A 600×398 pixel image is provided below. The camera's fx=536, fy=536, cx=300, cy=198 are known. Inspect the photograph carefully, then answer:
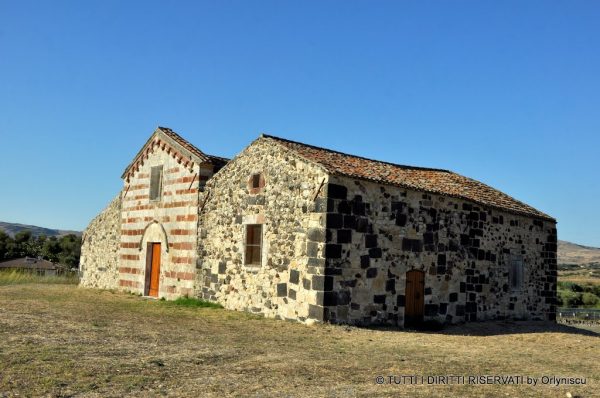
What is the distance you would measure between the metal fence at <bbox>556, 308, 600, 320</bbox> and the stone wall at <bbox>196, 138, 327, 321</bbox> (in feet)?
47.5

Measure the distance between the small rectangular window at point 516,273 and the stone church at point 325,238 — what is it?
6 centimetres

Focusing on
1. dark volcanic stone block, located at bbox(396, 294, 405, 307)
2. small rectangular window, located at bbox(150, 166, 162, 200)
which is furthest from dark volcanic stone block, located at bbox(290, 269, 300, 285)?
small rectangular window, located at bbox(150, 166, 162, 200)

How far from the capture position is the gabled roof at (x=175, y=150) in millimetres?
17828

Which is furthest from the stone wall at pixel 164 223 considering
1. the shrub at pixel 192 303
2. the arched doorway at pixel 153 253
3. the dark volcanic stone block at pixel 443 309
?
the dark volcanic stone block at pixel 443 309

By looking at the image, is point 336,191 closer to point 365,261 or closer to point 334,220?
point 334,220

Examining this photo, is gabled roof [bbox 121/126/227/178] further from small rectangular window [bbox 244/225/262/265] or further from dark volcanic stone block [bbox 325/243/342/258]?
dark volcanic stone block [bbox 325/243/342/258]

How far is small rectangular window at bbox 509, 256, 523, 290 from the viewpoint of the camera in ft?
59.7

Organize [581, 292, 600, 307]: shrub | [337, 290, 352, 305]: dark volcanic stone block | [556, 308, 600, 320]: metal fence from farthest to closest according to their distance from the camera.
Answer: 1. [581, 292, 600, 307]: shrub
2. [556, 308, 600, 320]: metal fence
3. [337, 290, 352, 305]: dark volcanic stone block

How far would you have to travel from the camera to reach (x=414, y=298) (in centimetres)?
1477

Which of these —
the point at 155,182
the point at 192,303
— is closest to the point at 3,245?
the point at 155,182

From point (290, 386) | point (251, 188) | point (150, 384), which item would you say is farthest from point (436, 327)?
point (150, 384)

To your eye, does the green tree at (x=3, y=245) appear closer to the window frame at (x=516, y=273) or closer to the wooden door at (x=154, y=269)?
the wooden door at (x=154, y=269)

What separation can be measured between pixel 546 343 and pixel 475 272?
4289 mm

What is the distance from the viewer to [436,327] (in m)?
14.7
